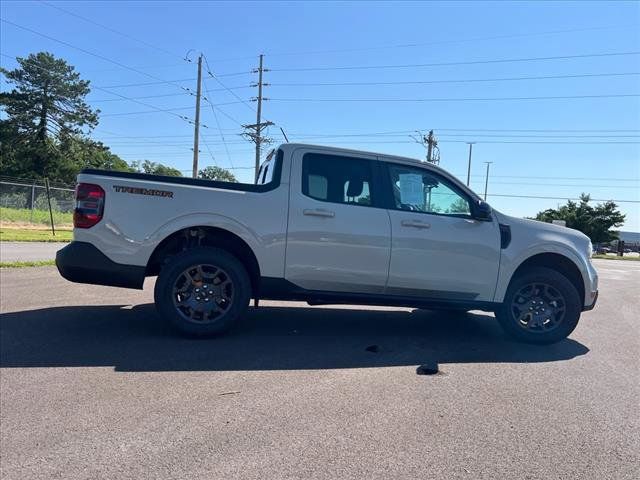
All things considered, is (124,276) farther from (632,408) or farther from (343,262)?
(632,408)

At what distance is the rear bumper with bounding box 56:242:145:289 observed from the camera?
4.94m

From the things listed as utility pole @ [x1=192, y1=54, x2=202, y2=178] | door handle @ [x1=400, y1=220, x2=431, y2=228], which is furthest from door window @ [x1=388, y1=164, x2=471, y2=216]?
utility pole @ [x1=192, y1=54, x2=202, y2=178]

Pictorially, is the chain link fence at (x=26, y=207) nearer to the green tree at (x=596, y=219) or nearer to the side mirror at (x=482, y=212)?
the side mirror at (x=482, y=212)

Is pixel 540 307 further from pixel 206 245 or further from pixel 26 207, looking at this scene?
pixel 26 207

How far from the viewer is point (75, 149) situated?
213ft

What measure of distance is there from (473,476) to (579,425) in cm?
121

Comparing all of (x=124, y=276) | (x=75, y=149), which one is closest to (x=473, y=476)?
(x=124, y=276)

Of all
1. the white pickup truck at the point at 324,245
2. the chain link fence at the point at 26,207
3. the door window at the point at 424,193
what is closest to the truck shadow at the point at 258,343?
the white pickup truck at the point at 324,245

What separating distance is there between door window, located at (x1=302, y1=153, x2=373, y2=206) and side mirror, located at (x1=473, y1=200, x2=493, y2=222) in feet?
3.83

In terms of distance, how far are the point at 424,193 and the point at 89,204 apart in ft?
11.5

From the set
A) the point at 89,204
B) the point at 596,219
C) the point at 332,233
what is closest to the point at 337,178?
the point at 332,233

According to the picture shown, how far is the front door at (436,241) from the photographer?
530 cm

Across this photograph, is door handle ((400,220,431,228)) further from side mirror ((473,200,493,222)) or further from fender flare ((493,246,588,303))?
fender flare ((493,246,588,303))

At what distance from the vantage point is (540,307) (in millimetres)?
5625
